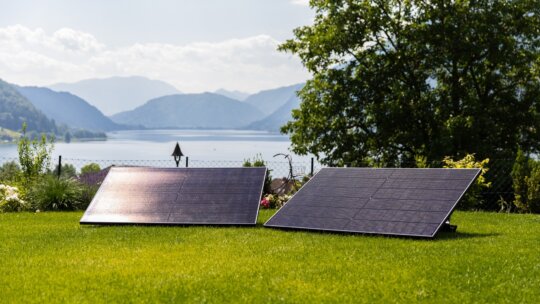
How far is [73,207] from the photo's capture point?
17.7 metres

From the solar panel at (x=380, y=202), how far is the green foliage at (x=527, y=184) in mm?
6187

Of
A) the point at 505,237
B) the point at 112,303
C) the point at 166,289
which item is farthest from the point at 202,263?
the point at 505,237

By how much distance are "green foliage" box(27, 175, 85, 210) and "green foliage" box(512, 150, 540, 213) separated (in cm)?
1196

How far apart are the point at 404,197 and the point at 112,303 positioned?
6.50 meters

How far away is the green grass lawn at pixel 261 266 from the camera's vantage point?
6949mm

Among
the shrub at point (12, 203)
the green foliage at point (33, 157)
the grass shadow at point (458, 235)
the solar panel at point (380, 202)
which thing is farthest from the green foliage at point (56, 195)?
the grass shadow at point (458, 235)

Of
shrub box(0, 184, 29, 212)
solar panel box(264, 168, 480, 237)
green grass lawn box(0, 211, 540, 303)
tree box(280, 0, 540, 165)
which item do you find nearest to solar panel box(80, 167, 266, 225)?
green grass lawn box(0, 211, 540, 303)

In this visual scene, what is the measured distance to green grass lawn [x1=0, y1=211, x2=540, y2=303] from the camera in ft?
22.8

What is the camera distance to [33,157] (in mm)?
20422

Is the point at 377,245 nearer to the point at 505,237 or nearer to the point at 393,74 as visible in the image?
the point at 505,237

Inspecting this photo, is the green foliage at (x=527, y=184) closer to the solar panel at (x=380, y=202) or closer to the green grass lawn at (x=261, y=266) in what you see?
the green grass lawn at (x=261, y=266)

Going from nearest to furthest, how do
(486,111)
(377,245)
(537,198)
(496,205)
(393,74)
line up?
(377,245), (537,198), (496,205), (486,111), (393,74)

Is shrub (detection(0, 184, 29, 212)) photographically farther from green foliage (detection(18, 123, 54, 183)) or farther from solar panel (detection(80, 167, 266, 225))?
solar panel (detection(80, 167, 266, 225))

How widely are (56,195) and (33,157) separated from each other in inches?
136
